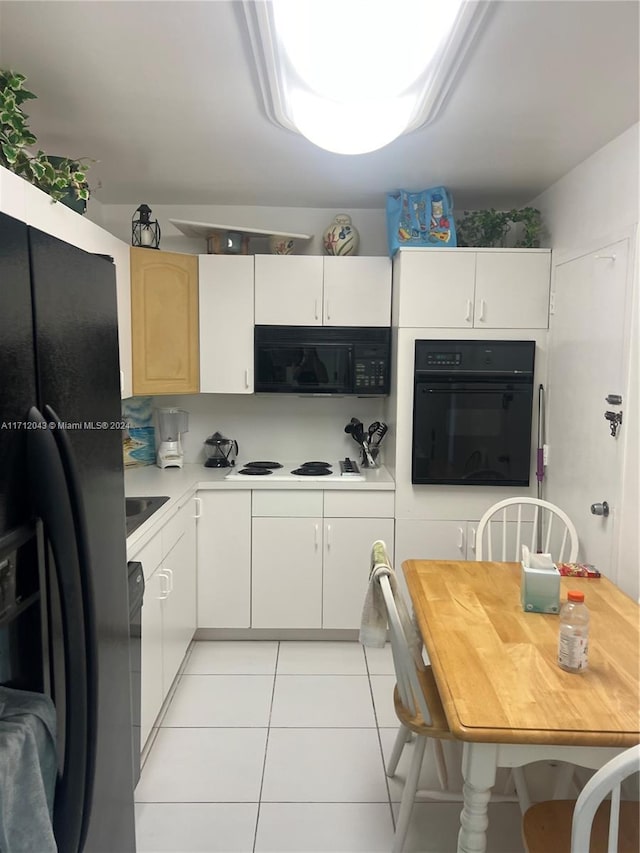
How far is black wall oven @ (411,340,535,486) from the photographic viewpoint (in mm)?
3008

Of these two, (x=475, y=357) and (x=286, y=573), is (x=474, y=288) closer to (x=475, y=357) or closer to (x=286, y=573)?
(x=475, y=357)

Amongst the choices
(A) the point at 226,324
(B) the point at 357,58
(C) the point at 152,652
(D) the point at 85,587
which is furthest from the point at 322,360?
(D) the point at 85,587

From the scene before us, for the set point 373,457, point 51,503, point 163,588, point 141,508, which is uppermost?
point 51,503

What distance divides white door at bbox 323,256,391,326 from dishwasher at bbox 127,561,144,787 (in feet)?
6.05

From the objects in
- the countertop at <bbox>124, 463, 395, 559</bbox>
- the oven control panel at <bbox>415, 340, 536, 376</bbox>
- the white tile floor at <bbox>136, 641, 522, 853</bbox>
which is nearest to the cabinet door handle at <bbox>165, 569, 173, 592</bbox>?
the countertop at <bbox>124, 463, 395, 559</bbox>

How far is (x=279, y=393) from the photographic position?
131 inches

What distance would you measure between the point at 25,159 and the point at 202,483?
5.82ft

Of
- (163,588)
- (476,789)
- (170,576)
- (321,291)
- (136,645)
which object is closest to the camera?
(476,789)

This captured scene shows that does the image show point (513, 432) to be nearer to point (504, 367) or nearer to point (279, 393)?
point (504, 367)

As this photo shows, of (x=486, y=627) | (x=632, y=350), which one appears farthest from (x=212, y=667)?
(x=632, y=350)

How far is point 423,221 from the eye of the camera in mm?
3031

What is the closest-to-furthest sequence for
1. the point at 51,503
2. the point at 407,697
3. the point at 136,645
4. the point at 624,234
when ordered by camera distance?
the point at 51,503 < the point at 407,697 < the point at 136,645 < the point at 624,234

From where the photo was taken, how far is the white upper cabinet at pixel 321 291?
3.22 m

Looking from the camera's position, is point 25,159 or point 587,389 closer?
point 25,159
